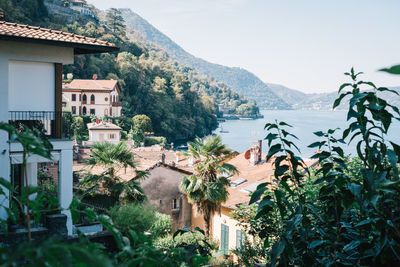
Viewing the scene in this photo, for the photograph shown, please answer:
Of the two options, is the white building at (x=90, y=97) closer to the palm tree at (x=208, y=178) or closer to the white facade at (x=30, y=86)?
the palm tree at (x=208, y=178)

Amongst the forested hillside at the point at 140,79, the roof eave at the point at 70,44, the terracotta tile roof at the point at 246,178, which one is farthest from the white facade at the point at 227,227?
the forested hillside at the point at 140,79

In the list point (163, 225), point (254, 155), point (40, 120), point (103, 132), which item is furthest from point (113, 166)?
point (103, 132)

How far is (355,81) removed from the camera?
1.69 meters

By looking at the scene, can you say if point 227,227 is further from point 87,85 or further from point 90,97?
point 90,97

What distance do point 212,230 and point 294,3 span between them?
59.9 m

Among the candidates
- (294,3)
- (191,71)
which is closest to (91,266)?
(294,3)

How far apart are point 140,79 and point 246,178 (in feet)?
183

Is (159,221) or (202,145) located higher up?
(202,145)

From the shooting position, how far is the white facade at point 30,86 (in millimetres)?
8586

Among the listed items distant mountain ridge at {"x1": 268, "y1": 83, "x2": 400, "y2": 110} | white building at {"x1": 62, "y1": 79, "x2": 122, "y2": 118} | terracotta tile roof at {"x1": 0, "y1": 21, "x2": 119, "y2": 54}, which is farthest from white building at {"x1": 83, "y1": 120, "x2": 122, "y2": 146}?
distant mountain ridge at {"x1": 268, "y1": 83, "x2": 400, "y2": 110}

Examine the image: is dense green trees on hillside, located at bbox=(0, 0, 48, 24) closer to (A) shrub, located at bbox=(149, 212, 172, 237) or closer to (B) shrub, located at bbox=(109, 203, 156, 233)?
(A) shrub, located at bbox=(149, 212, 172, 237)

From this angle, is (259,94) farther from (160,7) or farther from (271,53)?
(271,53)

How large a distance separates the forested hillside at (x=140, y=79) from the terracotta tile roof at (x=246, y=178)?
1682 inches

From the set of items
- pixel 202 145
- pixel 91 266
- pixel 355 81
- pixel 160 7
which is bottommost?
pixel 202 145
